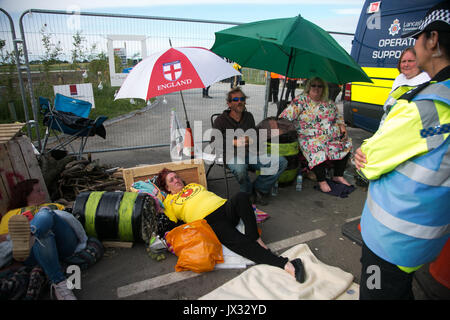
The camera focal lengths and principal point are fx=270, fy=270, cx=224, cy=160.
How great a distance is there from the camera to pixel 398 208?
134cm

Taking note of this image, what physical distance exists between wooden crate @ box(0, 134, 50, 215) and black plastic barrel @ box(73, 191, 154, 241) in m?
0.93

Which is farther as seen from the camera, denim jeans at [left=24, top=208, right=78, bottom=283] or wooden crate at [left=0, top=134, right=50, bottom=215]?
wooden crate at [left=0, top=134, right=50, bottom=215]

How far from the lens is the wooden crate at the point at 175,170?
3.58 m

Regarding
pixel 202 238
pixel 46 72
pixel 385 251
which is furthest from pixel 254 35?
→ pixel 46 72

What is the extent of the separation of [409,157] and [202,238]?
5.88ft

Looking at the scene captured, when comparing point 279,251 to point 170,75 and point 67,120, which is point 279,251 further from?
point 67,120

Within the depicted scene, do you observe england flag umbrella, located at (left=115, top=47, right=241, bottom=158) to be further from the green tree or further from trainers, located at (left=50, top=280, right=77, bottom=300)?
the green tree

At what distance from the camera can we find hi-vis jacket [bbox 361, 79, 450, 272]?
4.01 feet

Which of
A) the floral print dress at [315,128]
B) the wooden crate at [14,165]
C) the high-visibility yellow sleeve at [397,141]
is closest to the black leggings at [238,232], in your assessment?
the high-visibility yellow sleeve at [397,141]

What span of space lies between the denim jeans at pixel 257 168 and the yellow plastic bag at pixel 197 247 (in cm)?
118

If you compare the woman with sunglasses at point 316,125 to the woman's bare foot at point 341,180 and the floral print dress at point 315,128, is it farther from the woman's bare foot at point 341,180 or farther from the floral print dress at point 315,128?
the woman's bare foot at point 341,180

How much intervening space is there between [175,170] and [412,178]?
2964 mm

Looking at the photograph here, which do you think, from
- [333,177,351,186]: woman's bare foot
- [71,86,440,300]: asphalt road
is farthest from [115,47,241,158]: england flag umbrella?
[333,177,351,186]: woman's bare foot

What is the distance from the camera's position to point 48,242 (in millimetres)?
2148
